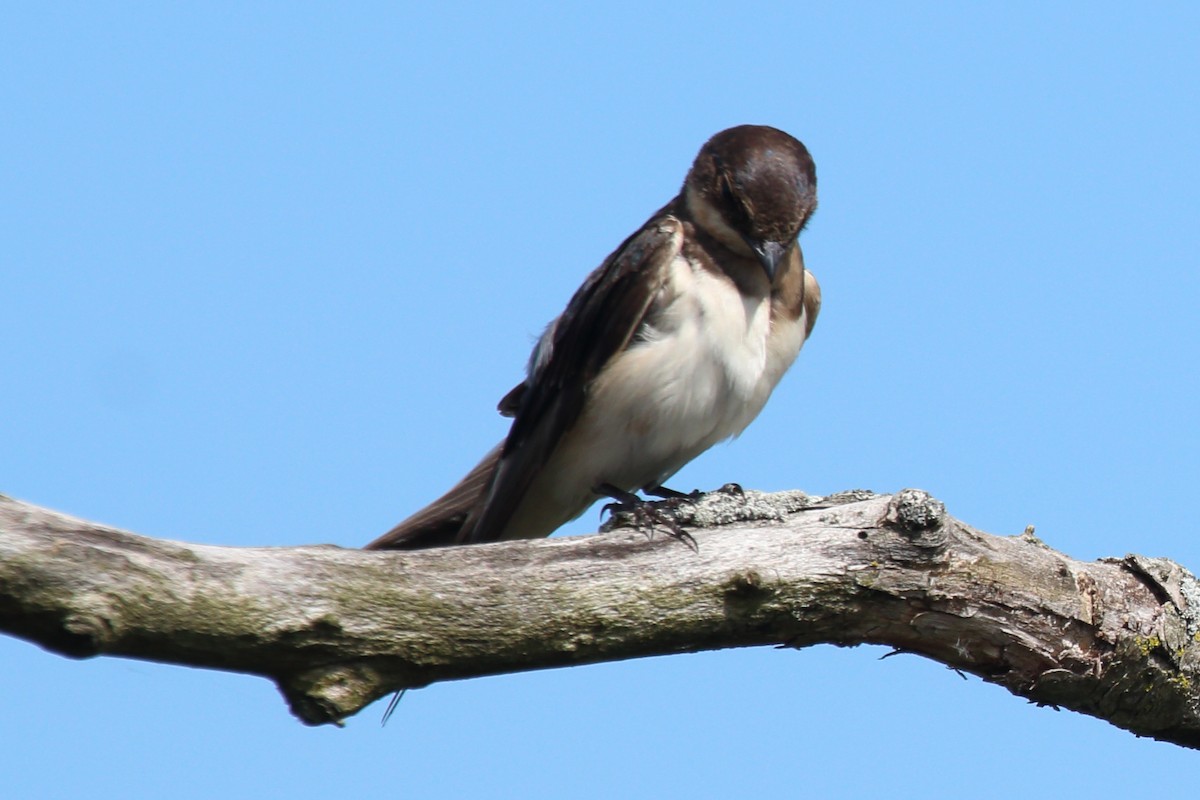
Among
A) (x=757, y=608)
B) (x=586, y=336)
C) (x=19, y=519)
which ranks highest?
(x=586, y=336)

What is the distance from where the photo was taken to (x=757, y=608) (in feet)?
16.4

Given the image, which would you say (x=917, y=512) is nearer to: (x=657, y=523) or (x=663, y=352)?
(x=657, y=523)

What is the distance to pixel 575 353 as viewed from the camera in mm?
6668

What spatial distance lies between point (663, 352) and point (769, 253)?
0.62 m

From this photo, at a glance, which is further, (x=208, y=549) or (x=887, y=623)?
(x=887, y=623)

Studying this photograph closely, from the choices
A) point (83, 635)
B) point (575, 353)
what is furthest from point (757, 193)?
point (83, 635)

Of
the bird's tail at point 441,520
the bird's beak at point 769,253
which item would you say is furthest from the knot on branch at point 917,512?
the bird's tail at point 441,520

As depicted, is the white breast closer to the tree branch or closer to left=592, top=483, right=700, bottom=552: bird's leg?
left=592, top=483, right=700, bottom=552: bird's leg

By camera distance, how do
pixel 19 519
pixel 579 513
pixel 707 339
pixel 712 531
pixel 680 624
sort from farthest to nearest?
pixel 579 513 → pixel 707 339 → pixel 712 531 → pixel 680 624 → pixel 19 519

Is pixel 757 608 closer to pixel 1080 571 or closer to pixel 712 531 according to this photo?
pixel 712 531

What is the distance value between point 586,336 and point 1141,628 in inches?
99.2

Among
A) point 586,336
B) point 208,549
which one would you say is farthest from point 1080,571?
point 208,549

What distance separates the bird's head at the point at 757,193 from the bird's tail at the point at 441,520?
1515 mm

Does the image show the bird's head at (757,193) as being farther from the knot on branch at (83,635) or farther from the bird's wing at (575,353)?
the knot on branch at (83,635)
